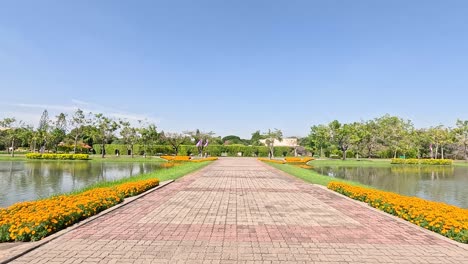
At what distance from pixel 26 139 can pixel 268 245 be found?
5748 cm

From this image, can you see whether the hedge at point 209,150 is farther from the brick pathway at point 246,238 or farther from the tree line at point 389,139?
the brick pathway at point 246,238

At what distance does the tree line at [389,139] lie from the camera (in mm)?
49594

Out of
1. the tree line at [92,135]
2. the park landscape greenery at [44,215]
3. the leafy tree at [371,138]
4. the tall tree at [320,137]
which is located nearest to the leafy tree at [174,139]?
the tree line at [92,135]

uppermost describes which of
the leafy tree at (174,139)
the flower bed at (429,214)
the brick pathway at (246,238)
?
the leafy tree at (174,139)

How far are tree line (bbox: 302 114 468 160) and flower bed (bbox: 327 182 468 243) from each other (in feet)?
132

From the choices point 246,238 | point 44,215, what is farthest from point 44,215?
point 246,238

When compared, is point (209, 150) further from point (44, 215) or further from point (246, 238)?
point (246, 238)

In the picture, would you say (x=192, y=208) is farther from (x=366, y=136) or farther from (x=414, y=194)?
(x=366, y=136)

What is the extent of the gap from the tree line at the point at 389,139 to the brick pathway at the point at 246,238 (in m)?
42.3

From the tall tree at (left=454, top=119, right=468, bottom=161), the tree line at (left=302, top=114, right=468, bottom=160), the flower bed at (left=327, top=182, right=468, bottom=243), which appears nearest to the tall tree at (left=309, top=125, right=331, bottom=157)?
the tree line at (left=302, top=114, right=468, bottom=160)

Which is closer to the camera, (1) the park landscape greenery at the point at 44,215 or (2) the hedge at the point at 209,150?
(1) the park landscape greenery at the point at 44,215

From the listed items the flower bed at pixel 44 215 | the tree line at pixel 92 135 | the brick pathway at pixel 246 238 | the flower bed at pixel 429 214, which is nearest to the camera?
the brick pathway at pixel 246 238

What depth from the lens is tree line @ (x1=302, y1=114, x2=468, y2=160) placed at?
4959 cm

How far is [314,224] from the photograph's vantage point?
657 cm
